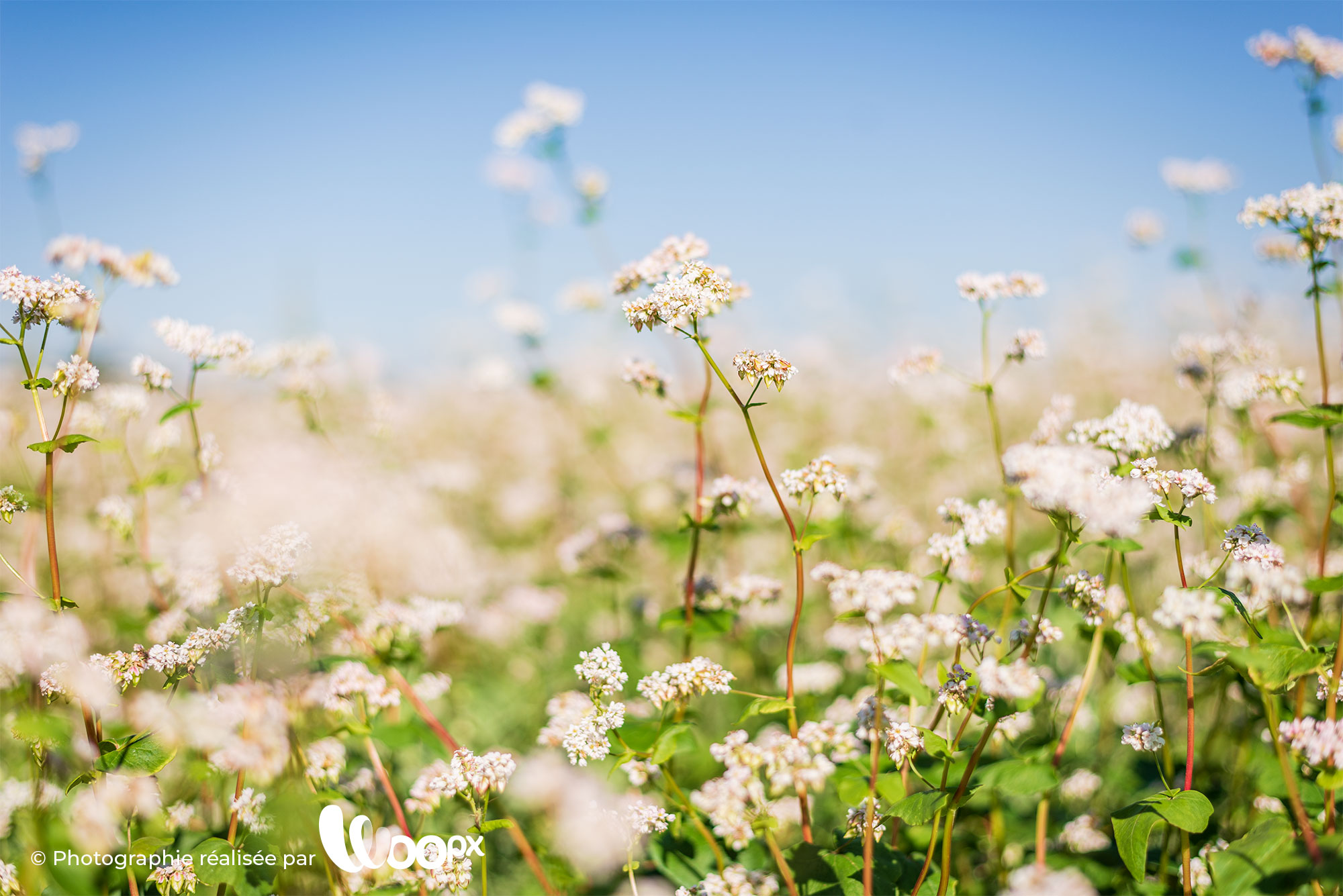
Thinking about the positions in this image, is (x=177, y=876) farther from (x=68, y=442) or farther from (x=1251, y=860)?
(x=1251, y=860)

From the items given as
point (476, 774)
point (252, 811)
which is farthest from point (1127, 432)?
point (252, 811)

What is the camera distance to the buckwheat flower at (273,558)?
2039mm

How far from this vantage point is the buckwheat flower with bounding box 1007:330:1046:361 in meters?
2.70

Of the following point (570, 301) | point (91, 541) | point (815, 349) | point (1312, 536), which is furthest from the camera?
point (815, 349)

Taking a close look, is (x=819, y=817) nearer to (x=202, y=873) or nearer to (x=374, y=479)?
(x=202, y=873)

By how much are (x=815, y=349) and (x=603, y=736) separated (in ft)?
24.0

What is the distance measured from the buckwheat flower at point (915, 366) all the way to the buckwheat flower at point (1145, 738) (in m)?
1.51

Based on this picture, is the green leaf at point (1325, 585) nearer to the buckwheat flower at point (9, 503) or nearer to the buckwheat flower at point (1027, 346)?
the buckwheat flower at point (1027, 346)

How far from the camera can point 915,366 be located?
310 centimetres

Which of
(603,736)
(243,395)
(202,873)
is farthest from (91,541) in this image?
(243,395)

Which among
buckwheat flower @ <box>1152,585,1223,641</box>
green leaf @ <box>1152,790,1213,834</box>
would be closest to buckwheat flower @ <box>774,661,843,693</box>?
green leaf @ <box>1152,790,1213,834</box>

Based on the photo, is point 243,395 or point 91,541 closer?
point 91,541

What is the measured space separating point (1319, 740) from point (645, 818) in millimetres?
1659

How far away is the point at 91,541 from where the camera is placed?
4809mm
